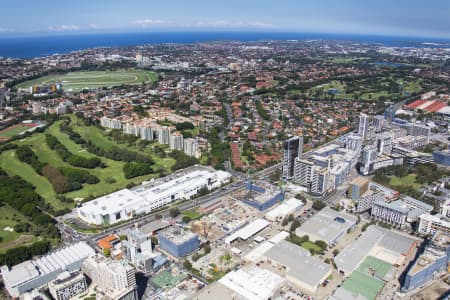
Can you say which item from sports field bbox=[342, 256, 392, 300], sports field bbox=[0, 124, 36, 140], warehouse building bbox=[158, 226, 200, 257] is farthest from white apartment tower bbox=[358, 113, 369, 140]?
sports field bbox=[0, 124, 36, 140]

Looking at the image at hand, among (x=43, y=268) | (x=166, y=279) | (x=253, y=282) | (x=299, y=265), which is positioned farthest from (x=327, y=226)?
(x=43, y=268)

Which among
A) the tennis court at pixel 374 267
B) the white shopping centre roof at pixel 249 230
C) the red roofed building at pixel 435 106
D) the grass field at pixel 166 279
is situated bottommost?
the grass field at pixel 166 279

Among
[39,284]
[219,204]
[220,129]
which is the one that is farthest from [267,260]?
[220,129]

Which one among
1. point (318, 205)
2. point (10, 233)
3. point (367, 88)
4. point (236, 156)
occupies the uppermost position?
point (367, 88)

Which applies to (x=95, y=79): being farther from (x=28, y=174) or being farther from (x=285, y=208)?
(x=285, y=208)

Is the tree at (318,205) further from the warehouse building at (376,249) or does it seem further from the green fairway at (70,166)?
the green fairway at (70,166)

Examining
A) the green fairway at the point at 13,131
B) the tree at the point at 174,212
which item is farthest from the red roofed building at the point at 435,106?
the green fairway at the point at 13,131
